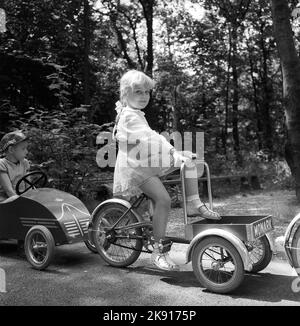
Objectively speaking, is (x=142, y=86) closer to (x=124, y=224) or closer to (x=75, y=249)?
(x=124, y=224)

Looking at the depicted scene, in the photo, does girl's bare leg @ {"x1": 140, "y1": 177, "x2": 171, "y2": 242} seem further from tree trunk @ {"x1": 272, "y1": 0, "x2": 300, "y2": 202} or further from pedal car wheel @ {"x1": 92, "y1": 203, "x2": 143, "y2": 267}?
tree trunk @ {"x1": 272, "y1": 0, "x2": 300, "y2": 202}

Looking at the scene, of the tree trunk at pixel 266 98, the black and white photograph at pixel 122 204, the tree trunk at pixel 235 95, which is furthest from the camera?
the tree trunk at pixel 266 98

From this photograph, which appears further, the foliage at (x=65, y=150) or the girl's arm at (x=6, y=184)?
the foliage at (x=65, y=150)

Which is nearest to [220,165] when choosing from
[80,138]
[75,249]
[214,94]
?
[214,94]

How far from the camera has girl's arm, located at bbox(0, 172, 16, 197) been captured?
505 cm

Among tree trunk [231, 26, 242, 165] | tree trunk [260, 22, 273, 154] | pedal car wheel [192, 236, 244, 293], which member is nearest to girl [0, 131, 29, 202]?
pedal car wheel [192, 236, 244, 293]

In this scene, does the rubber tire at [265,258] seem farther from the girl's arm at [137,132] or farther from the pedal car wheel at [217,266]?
the girl's arm at [137,132]

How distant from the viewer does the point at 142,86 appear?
163 inches

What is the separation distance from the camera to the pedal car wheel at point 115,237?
438cm

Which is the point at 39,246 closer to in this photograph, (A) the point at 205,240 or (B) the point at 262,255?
(A) the point at 205,240

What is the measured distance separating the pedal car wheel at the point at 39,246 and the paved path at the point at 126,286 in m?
0.10

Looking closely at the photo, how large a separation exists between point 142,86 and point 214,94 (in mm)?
19640

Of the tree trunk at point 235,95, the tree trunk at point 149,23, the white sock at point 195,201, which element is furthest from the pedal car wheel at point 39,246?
the tree trunk at point 235,95
